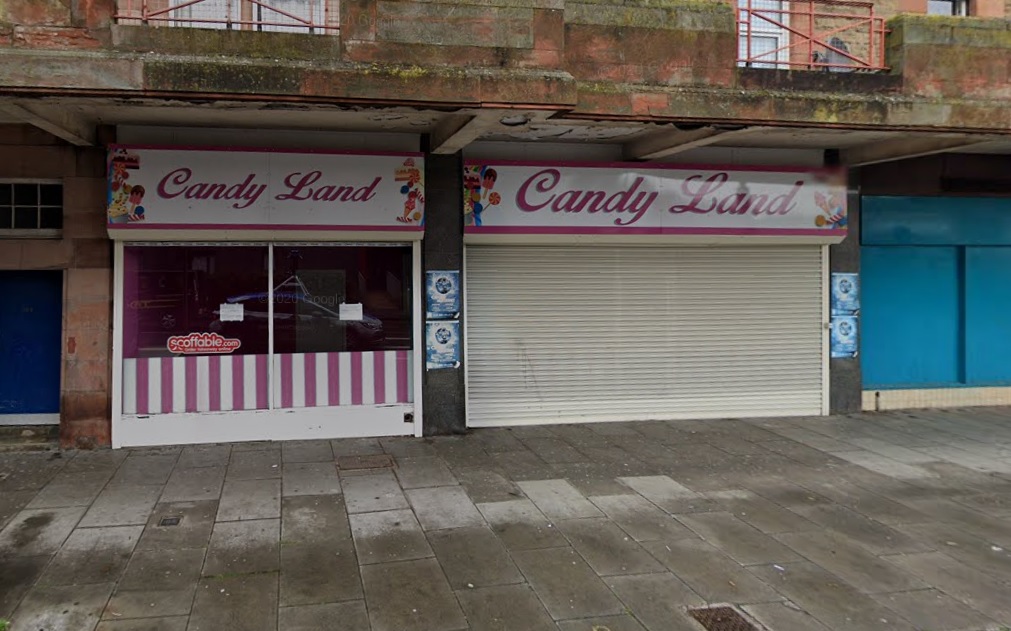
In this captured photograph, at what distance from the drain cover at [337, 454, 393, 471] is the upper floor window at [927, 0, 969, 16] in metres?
9.85

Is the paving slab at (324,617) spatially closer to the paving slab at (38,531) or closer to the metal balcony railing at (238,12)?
the paving slab at (38,531)

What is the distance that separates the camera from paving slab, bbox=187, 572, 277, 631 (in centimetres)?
424

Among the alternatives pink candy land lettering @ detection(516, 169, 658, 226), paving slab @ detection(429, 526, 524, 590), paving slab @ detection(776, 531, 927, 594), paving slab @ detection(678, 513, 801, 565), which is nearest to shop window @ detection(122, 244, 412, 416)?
pink candy land lettering @ detection(516, 169, 658, 226)


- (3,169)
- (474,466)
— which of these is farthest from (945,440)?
(3,169)

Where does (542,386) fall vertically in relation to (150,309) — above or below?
below

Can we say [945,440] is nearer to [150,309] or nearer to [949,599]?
[949,599]

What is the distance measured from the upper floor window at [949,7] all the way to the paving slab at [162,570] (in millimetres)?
11635

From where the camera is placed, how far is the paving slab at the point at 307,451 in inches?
307

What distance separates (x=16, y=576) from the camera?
479 cm

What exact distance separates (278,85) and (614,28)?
3.52 m

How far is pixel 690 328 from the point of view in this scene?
396 inches

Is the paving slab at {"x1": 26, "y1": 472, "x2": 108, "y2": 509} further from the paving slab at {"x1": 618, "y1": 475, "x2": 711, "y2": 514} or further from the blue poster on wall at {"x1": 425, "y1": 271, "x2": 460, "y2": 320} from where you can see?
the paving slab at {"x1": 618, "y1": 475, "x2": 711, "y2": 514}

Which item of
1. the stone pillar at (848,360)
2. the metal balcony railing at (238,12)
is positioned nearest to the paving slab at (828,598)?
the stone pillar at (848,360)


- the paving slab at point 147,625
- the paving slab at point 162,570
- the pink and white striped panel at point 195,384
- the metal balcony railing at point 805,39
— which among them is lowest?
the paving slab at point 147,625
